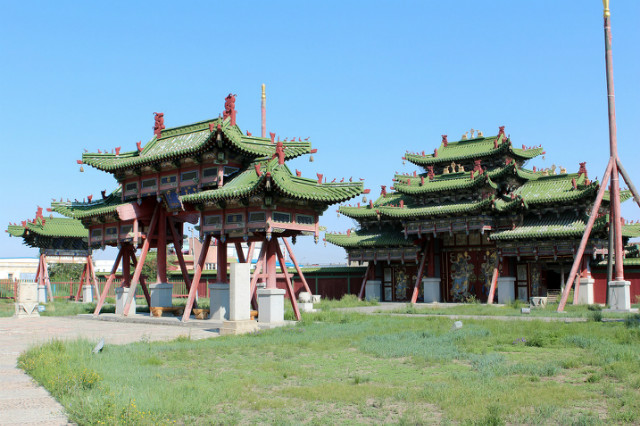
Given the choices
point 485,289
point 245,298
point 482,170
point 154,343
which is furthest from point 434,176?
point 154,343

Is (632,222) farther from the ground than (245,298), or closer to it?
farther from the ground

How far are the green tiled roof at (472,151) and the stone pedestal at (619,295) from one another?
49.4 feet

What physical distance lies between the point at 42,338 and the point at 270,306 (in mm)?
7606

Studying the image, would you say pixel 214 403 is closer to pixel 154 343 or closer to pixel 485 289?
pixel 154 343

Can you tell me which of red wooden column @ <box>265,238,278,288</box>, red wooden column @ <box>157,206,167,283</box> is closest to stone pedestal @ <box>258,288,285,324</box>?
red wooden column @ <box>265,238,278,288</box>

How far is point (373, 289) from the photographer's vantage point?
139 ft

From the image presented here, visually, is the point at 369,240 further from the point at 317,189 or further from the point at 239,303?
the point at 239,303

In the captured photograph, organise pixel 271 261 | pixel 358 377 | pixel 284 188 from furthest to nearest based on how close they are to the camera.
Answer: pixel 271 261
pixel 284 188
pixel 358 377

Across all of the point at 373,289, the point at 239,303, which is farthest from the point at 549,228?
the point at 239,303

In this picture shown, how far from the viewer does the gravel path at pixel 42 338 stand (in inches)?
351

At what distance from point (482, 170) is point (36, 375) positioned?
1237 inches

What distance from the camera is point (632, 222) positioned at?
36438 millimetres

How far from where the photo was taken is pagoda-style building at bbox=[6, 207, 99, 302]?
149 ft

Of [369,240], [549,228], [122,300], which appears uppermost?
[549,228]
